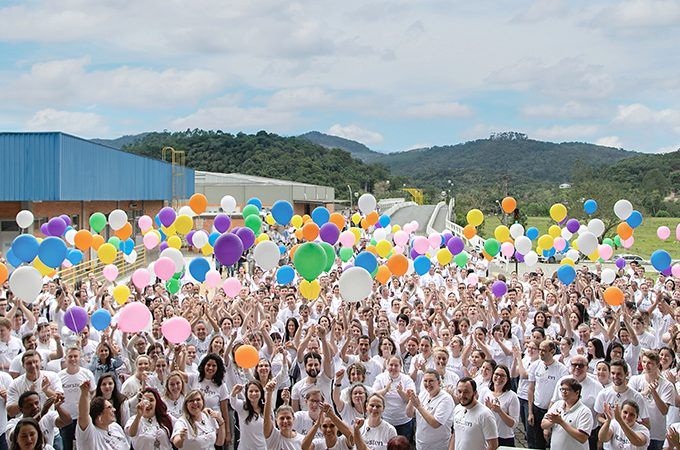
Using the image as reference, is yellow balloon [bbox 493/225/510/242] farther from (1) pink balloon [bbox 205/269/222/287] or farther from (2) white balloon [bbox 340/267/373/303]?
(2) white balloon [bbox 340/267/373/303]

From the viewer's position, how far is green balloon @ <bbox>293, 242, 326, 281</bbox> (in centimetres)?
745

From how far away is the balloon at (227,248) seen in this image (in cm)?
800

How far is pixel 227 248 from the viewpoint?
8.03m

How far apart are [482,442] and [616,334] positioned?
3573 millimetres

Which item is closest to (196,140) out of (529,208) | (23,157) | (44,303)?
(529,208)

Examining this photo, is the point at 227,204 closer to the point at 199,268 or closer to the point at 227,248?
the point at 199,268

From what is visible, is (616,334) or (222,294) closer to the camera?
(616,334)

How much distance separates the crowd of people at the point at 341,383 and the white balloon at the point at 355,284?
0.46 metres

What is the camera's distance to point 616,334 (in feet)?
26.0

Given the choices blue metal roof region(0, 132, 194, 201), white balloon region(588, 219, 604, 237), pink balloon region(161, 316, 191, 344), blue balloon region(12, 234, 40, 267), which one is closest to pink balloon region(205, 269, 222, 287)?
blue balloon region(12, 234, 40, 267)

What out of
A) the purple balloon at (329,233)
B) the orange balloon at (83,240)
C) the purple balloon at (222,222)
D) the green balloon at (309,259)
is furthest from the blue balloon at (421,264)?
the orange balloon at (83,240)

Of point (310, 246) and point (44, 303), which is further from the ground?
point (310, 246)

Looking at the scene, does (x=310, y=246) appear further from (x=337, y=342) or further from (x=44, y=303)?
(x=44, y=303)

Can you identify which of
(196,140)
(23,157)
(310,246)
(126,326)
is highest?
(196,140)
